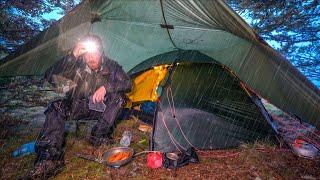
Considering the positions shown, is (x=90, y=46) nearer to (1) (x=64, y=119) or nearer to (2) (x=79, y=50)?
(2) (x=79, y=50)

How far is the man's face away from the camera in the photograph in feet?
A: 14.8

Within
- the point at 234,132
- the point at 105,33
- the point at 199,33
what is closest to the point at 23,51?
the point at 105,33

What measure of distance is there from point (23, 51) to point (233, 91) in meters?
3.81

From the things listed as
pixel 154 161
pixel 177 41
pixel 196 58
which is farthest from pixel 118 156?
pixel 177 41

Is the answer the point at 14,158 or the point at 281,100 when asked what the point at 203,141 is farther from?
the point at 14,158

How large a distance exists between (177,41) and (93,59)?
63.7 inches

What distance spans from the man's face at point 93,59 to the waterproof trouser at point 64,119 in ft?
1.72

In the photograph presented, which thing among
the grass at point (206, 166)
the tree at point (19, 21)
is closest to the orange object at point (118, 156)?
the grass at point (206, 166)

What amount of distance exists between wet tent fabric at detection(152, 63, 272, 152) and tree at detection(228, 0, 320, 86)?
14.2 feet

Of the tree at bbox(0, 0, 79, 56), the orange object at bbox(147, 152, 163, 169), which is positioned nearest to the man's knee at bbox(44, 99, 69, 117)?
the orange object at bbox(147, 152, 163, 169)

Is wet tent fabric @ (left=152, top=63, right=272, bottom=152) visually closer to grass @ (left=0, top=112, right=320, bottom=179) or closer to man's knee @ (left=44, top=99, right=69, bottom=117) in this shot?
grass @ (left=0, top=112, right=320, bottom=179)

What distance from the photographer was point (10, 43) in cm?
709

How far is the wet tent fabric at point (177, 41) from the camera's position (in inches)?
149

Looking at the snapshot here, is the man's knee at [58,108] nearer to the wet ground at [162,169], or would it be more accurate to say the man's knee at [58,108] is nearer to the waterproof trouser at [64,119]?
the waterproof trouser at [64,119]
